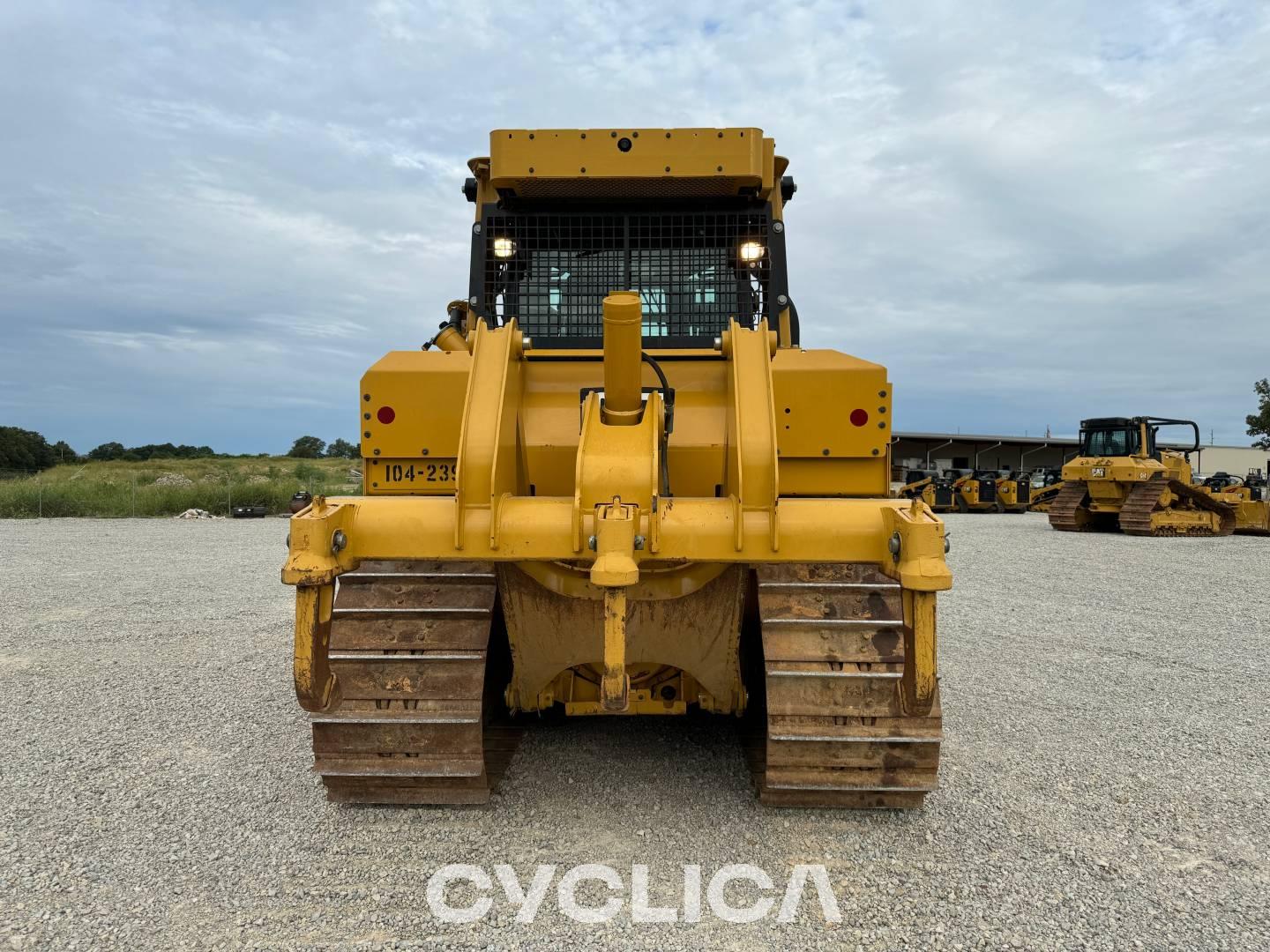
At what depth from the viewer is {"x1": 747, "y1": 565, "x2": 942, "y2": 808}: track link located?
2979 millimetres

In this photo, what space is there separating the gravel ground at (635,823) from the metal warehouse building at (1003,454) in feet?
128

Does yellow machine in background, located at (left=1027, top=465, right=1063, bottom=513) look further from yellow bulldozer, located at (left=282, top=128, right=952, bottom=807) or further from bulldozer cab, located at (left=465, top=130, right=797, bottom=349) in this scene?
yellow bulldozer, located at (left=282, top=128, right=952, bottom=807)

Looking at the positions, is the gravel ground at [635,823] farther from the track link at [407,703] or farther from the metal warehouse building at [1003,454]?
the metal warehouse building at [1003,454]

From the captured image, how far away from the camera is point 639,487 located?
8.85ft

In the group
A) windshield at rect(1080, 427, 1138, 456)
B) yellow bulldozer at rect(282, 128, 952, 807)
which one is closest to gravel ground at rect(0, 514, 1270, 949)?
yellow bulldozer at rect(282, 128, 952, 807)

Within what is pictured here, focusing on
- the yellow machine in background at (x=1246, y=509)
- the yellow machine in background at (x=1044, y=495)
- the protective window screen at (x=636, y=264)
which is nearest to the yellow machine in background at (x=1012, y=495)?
the yellow machine in background at (x=1044, y=495)

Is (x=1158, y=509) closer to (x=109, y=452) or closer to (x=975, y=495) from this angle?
(x=975, y=495)

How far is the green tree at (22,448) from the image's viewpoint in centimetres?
4581

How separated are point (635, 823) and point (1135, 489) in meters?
18.6

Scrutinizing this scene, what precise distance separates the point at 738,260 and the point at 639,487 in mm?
2134

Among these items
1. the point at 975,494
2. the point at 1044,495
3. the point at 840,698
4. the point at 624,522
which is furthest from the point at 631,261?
the point at 975,494

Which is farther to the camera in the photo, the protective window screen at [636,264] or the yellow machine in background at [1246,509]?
the yellow machine in background at [1246,509]

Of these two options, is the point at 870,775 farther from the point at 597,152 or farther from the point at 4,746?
the point at 4,746

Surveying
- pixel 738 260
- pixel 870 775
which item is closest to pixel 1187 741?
pixel 870 775
